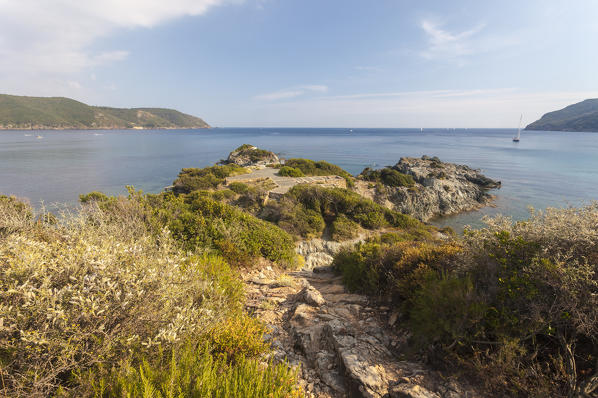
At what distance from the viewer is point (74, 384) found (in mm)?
2609

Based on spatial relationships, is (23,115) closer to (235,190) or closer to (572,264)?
(235,190)

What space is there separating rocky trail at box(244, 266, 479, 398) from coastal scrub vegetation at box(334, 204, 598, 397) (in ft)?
1.57

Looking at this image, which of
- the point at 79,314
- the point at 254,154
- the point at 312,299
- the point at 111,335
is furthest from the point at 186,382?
the point at 254,154

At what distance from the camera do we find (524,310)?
11.2 ft

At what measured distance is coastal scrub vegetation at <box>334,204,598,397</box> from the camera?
2.98 meters

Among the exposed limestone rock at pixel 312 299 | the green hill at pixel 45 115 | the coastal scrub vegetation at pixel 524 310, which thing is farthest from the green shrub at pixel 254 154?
the green hill at pixel 45 115

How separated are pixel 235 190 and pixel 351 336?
15.2 meters

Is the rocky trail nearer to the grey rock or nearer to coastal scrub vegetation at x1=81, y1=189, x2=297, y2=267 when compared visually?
the grey rock

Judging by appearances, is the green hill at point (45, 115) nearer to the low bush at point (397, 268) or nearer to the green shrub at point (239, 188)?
the green shrub at point (239, 188)

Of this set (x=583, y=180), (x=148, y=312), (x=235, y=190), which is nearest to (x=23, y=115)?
(x=235, y=190)

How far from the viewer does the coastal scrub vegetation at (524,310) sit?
2980mm

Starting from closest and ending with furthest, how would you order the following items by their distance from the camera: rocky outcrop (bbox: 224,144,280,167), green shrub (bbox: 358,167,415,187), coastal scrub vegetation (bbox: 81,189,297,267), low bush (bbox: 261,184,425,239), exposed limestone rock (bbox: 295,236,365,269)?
1. coastal scrub vegetation (bbox: 81,189,297,267)
2. exposed limestone rock (bbox: 295,236,365,269)
3. low bush (bbox: 261,184,425,239)
4. green shrub (bbox: 358,167,415,187)
5. rocky outcrop (bbox: 224,144,280,167)

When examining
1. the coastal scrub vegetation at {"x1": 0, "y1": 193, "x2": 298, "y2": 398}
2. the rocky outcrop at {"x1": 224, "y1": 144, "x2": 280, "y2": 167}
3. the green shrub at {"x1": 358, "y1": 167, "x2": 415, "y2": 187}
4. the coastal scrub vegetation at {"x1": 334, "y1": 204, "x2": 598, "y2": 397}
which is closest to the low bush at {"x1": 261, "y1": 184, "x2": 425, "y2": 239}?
the coastal scrub vegetation at {"x1": 334, "y1": 204, "x2": 598, "y2": 397}

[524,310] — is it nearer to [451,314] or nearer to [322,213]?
[451,314]
